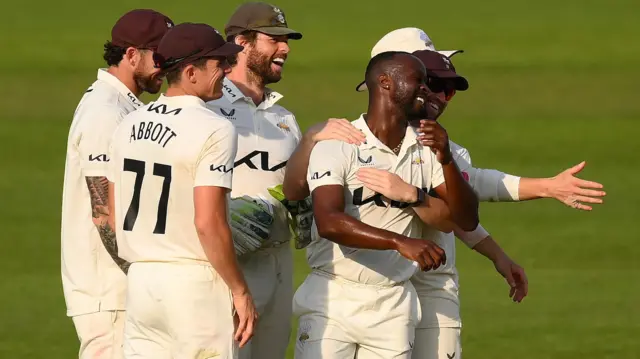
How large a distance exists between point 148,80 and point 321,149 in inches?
50.0

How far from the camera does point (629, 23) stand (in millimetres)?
30938

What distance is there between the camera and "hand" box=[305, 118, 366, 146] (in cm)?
629

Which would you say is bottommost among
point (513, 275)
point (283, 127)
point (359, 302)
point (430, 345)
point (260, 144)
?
point (430, 345)

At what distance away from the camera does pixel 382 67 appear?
20.5ft

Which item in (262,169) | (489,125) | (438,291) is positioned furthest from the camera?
(489,125)

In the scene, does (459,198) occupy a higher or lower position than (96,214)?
higher

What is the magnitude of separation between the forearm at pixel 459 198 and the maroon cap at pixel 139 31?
1.79 meters

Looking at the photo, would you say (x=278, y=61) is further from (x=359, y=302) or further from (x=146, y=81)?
(x=359, y=302)

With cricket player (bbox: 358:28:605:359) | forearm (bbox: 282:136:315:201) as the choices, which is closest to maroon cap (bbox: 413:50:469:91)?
cricket player (bbox: 358:28:605:359)

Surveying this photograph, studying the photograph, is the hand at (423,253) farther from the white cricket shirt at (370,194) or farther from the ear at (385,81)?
the ear at (385,81)

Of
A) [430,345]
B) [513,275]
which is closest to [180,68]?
[430,345]

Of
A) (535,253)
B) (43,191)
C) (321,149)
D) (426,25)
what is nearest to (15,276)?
(43,191)

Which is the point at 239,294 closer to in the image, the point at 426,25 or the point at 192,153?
the point at 192,153

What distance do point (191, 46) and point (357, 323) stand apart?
154cm
